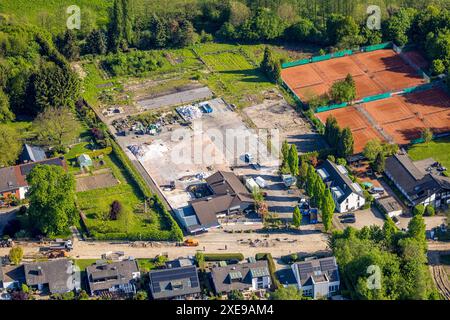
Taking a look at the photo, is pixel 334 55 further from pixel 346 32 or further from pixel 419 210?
pixel 419 210

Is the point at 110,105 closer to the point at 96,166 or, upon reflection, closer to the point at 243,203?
the point at 96,166

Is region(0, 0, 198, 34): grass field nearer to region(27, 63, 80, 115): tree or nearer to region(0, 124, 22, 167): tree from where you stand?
region(27, 63, 80, 115): tree

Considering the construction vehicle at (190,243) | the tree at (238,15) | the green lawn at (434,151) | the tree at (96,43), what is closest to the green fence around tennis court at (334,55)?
the tree at (238,15)

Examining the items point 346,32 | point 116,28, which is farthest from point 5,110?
point 346,32

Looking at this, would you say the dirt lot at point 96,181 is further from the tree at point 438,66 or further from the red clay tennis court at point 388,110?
the tree at point 438,66

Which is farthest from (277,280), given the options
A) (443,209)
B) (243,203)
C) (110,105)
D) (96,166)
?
(110,105)

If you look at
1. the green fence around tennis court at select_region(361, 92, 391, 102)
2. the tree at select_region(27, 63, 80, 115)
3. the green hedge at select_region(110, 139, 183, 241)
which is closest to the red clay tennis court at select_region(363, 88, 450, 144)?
the green fence around tennis court at select_region(361, 92, 391, 102)
